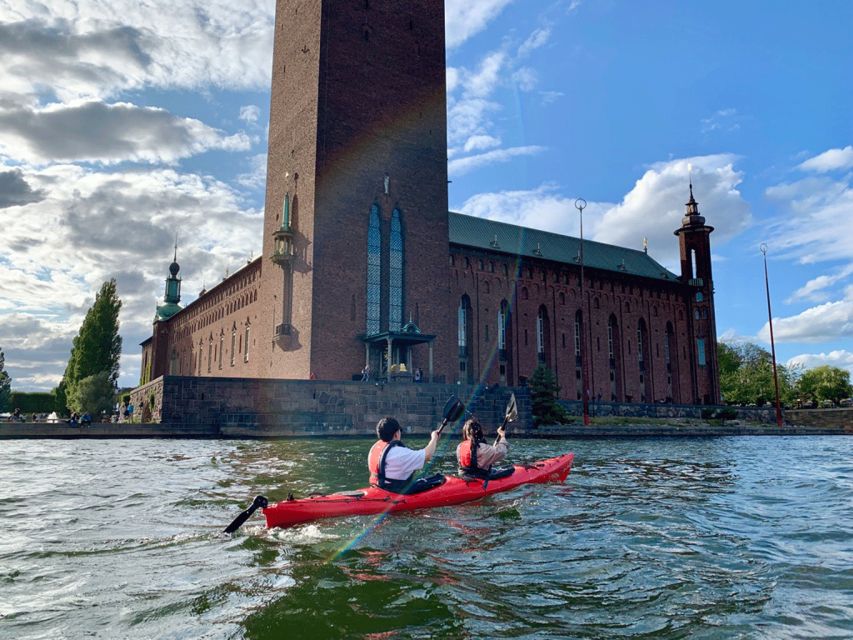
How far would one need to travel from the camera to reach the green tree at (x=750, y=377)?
73.0 m

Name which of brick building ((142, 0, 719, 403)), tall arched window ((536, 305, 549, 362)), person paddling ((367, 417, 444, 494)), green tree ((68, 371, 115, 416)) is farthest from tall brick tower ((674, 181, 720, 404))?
person paddling ((367, 417, 444, 494))

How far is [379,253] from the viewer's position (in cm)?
4106

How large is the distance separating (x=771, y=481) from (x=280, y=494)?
39.1 feet

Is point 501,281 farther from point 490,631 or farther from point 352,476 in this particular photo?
point 490,631

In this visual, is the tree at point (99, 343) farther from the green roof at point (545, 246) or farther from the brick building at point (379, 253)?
the green roof at point (545, 246)

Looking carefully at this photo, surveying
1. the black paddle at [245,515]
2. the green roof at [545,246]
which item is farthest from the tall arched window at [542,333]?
the black paddle at [245,515]

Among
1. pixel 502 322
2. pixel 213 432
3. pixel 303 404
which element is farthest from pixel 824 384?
pixel 213 432

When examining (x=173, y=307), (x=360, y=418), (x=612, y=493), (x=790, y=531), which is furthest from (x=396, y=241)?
(x=173, y=307)

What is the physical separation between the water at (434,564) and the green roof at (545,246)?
4004cm

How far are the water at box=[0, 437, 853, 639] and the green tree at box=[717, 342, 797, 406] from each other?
205 ft

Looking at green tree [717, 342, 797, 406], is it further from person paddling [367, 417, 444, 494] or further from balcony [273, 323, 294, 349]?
person paddling [367, 417, 444, 494]

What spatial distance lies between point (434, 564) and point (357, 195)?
114 ft

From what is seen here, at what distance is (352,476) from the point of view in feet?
51.4

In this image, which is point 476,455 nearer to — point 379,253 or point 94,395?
point 379,253
